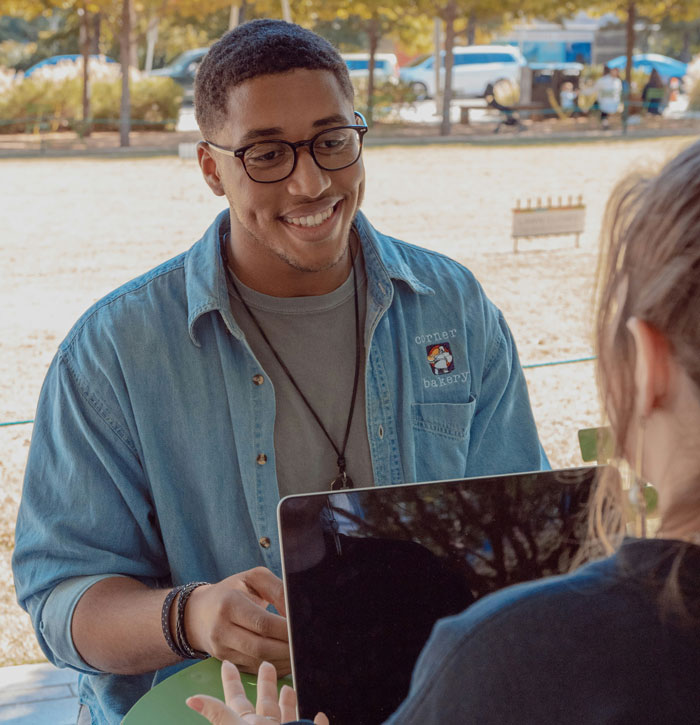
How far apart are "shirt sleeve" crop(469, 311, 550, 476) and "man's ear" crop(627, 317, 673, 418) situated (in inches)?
48.2

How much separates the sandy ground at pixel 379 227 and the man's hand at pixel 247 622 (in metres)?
0.70

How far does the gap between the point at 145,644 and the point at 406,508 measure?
0.63 meters

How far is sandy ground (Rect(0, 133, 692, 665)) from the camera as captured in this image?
16.9 ft

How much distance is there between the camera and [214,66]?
1.97 m

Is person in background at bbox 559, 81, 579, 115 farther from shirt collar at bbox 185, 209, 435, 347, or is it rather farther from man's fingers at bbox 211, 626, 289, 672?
man's fingers at bbox 211, 626, 289, 672

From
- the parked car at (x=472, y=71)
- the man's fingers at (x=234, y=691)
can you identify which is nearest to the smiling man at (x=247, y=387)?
the man's fingers at (x=234, y=691)

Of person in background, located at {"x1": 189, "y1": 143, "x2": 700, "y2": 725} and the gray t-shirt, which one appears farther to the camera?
the gray t-shirt

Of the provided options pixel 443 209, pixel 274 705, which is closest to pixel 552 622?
pixel 274 705

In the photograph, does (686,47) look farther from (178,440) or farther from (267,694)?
(267,694)

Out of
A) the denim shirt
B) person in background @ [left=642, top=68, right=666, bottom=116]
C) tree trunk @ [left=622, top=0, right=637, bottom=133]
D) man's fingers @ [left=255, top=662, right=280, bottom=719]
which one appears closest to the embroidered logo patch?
the denim shirt

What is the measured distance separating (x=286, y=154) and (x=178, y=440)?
1.90ft

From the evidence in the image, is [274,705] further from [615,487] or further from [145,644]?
[145,644]

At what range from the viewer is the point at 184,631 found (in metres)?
1.53

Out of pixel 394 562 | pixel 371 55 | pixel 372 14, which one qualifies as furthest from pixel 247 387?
pixel 371 55
